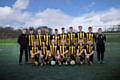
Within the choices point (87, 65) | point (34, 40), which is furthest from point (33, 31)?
point (87, 65)

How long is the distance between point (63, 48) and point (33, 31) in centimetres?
41

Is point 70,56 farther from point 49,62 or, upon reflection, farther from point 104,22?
point 104,22

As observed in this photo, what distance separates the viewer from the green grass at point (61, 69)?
182 inches

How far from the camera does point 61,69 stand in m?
5.00

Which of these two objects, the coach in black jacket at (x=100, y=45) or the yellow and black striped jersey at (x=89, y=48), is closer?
the coach in black jacket at (x=100, y=45)

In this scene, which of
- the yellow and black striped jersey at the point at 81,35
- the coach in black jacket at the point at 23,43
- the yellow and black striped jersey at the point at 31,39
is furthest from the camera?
the yellow and black striped jersey at the point at 31,39

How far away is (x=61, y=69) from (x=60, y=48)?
1.24 ft

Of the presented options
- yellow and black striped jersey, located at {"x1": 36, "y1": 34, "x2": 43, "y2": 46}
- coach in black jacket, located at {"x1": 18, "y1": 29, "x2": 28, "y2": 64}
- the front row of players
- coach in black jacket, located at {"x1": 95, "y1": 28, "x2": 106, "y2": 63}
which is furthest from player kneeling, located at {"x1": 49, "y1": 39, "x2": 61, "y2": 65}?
coach in black jacket, located at {"x1": 95, "y1": 28, "x2": 106, "y2": 63}

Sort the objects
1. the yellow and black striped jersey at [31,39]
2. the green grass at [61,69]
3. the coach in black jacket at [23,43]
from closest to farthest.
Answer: the green grass at [61,69] → the coach in black jacket at [23,43] → the yellow and black striped jersey at [31,39]

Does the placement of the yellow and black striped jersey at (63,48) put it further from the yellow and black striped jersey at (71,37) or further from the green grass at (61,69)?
the green grass at (61,69)

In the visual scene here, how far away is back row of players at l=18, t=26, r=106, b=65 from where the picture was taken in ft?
17.2

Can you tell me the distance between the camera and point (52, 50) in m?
5.32

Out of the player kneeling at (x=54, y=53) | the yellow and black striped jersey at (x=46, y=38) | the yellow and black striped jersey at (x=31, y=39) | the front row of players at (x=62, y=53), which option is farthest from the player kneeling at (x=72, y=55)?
the yellow and black striped jersey at (x=31, y=39)

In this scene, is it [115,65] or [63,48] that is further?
[63,48]
